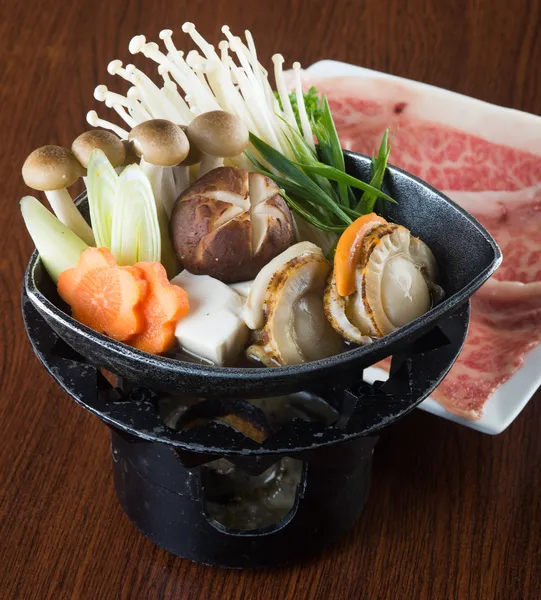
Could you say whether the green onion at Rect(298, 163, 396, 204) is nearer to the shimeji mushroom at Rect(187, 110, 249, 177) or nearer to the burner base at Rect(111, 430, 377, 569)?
the shimeji mushroom at Rect(187, 110, 249, 177)

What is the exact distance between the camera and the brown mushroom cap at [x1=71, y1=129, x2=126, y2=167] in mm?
1320

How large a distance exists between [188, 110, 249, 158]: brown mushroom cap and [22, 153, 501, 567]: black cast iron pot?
0.30 metres

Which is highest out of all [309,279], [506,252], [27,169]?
[27,169]

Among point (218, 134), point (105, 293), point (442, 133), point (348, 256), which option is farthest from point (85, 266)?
point (442, 133)

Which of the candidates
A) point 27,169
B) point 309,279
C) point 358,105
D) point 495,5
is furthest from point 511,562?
point 495,5

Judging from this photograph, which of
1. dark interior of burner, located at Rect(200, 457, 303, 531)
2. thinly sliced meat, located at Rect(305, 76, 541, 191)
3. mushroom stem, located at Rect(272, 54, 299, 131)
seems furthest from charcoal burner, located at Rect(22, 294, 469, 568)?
thinly sliced meat, located at Rect(305, 76, 541, 191)

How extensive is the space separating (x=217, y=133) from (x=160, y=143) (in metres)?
0.10

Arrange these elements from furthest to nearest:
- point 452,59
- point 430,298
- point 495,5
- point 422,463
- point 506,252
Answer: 1. point 495,5
2. point 452,59
3. point 506,252
4. point 422,463
5. point 430,298

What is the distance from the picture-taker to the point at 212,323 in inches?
49.7

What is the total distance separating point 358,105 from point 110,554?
1.30 meters

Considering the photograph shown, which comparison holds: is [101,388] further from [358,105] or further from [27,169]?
[358,105]

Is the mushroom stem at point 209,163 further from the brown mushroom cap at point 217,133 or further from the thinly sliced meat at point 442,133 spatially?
the thinly sliced meat at point 442,133

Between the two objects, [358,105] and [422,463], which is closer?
[422,463]

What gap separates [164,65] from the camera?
1.60 meters
